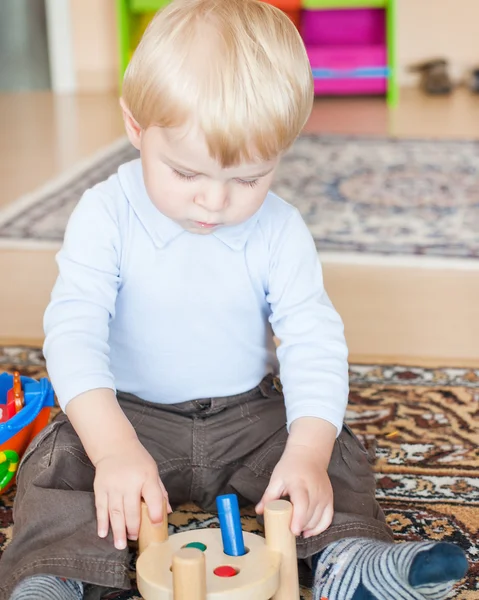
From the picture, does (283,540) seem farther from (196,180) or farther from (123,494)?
(196,180)

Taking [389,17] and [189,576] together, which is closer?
[189,576]

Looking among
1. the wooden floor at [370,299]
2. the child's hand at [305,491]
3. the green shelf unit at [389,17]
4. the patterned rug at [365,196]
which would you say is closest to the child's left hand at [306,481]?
the child's hand at [305,491]

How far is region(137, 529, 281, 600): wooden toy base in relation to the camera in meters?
0.66

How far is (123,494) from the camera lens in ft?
2.46

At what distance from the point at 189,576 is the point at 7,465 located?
1.25 ft

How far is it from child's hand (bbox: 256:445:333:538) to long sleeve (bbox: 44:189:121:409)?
0.18m

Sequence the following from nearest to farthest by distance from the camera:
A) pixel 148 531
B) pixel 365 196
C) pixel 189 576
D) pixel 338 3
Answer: pixel 189 576 → pixel 148 531 → pixel 365 196 → pixel 338 3

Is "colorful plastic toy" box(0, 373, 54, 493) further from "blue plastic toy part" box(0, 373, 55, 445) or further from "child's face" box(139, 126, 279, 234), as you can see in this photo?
"child's face" box(139, 126, 279, 234)

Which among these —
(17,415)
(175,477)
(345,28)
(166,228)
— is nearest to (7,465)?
(17,415)

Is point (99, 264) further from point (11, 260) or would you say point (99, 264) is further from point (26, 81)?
point (26, 81)

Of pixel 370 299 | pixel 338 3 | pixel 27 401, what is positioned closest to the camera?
pixel 27 401

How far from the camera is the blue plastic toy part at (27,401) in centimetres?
92

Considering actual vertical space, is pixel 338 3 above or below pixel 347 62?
above

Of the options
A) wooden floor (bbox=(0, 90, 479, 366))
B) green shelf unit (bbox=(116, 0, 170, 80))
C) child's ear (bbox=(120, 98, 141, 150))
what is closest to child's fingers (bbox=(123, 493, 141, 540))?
child's ear (bbox=(120, 98, 141, 150))
